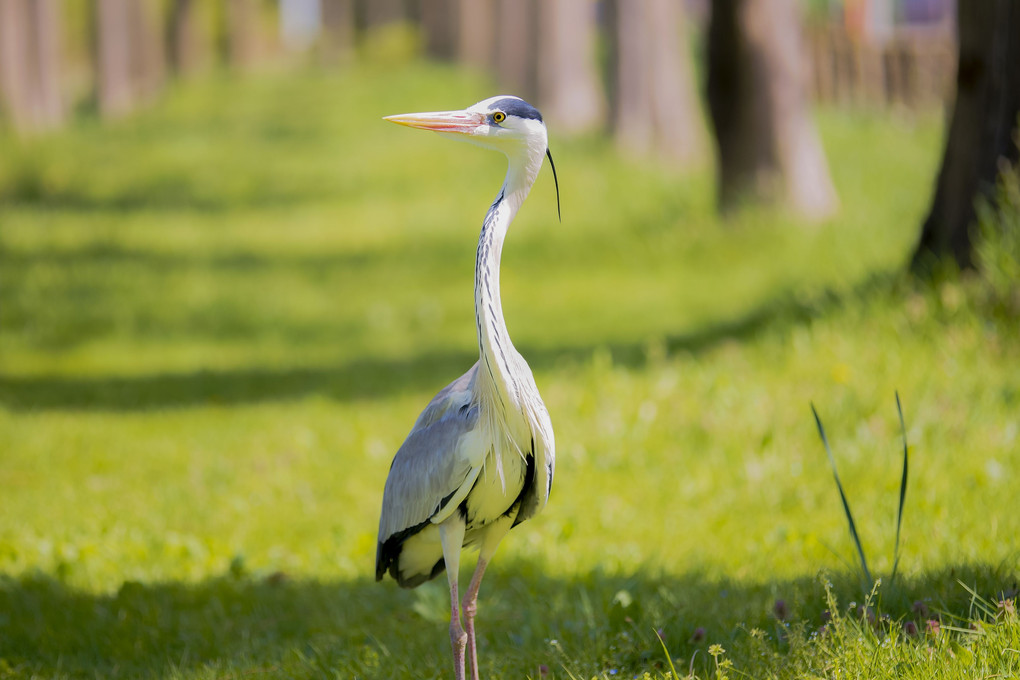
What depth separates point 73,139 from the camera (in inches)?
878

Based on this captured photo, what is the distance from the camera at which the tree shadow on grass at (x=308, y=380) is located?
782 cm

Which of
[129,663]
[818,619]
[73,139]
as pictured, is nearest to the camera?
[818,619]

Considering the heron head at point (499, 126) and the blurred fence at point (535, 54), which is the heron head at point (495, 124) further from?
the blurred fence at point (535, 54)

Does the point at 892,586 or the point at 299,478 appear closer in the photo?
the point at 892,586

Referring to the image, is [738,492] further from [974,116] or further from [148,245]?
[148,245]

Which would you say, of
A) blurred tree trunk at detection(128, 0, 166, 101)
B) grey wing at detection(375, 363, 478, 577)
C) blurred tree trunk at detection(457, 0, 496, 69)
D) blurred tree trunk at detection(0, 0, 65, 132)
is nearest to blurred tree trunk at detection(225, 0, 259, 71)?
blurred tree trunk at detection(128, 0, 166, 101)

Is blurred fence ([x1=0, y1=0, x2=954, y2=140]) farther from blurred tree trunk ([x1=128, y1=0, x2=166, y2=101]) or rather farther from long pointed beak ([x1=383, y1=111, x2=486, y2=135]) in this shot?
long pointed beak ([x1=383, y1=111, x2=486, y2=135])

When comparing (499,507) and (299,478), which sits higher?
(499,507)

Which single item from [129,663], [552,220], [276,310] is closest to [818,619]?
[129,663]

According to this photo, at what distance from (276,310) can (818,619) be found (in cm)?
816

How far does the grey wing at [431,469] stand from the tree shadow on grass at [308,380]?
4307 mm

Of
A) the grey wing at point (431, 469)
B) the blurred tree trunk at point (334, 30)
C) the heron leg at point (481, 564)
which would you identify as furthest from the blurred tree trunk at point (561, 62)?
the blurred tree trunk at point (334, 30)

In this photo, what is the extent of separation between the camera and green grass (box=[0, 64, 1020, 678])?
369 centimetres

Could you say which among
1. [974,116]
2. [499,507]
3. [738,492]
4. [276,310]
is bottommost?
[276,310]
